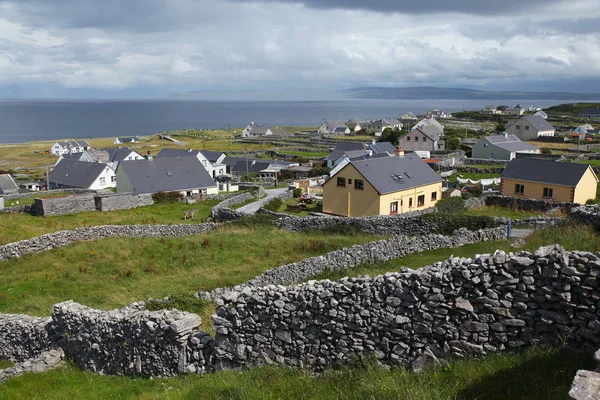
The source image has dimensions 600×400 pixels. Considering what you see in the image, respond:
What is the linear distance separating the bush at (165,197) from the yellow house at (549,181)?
33.8 meters

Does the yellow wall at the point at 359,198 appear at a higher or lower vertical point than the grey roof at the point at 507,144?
lower

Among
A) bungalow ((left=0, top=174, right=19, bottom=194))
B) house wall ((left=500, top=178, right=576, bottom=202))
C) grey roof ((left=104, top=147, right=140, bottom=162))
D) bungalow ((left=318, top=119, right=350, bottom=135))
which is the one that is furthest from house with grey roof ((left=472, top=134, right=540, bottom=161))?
bungalow ((left=318, top=119, right=350, bottom=135))

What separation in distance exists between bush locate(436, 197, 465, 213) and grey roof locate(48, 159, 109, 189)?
50702 mm

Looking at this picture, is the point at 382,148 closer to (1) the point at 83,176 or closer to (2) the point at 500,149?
(2) the point at 500,149

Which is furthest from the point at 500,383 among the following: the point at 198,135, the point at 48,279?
the point at 198,135

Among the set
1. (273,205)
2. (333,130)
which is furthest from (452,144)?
(333,130)

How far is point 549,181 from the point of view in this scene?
138 feet

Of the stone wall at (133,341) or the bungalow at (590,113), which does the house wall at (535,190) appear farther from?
the bungalow at (590,113)

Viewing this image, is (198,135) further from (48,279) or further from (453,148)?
(48,279)

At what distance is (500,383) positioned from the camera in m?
8.32

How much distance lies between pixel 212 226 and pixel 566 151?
77919 millimetres

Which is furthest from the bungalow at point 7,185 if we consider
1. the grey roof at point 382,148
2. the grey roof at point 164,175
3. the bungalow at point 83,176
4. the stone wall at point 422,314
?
the stone wall at point 422,314

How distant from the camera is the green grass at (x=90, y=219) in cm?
3719

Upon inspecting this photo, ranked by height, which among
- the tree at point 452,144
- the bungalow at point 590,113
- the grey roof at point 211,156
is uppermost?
the bungalow at point 590,113
